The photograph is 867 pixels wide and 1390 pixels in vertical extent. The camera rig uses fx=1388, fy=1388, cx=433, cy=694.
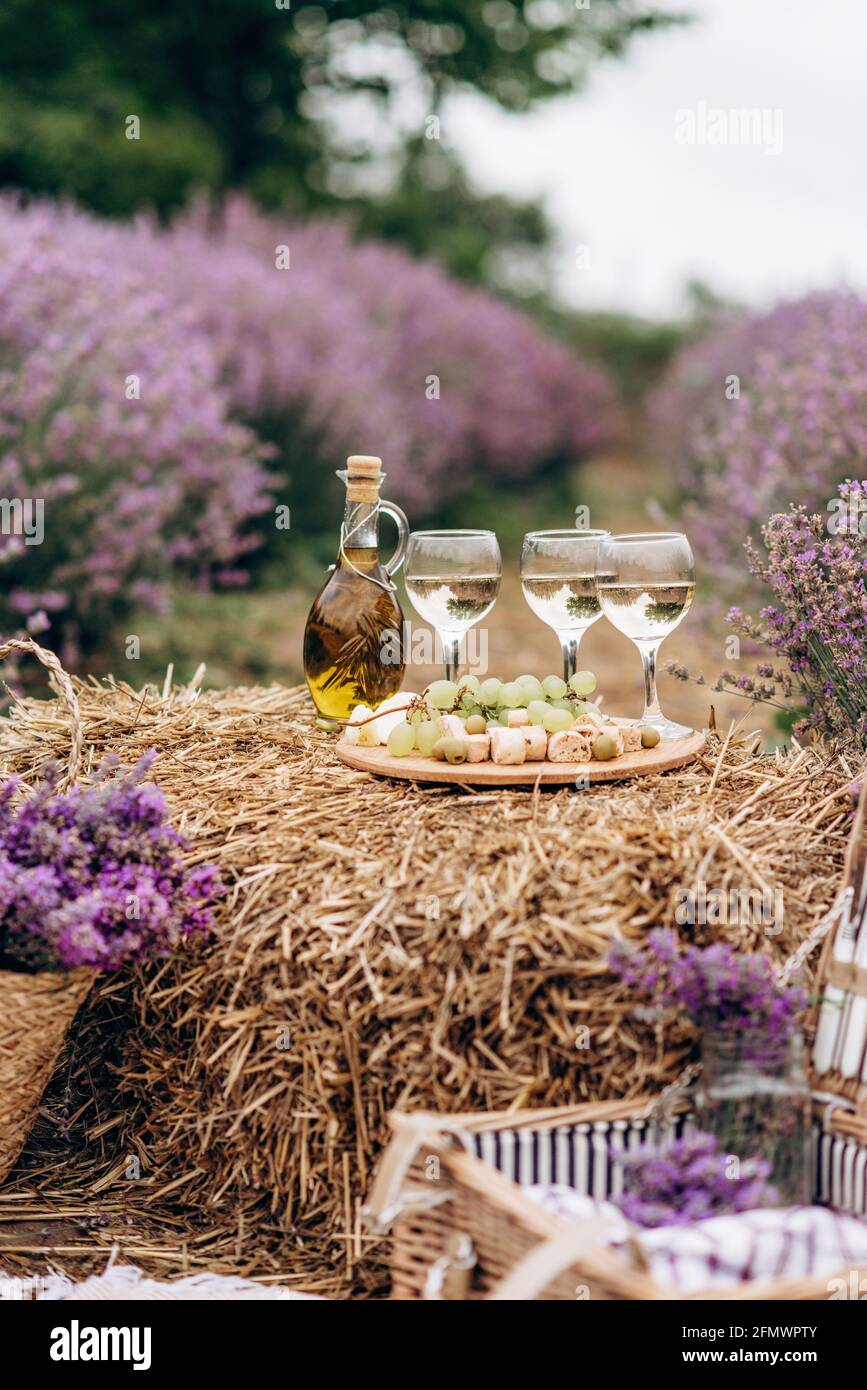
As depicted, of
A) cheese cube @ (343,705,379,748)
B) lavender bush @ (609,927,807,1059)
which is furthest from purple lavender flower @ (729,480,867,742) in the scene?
lavender bush @ (609,927,807,1059)

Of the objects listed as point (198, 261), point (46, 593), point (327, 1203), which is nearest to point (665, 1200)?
point (327, 1203)

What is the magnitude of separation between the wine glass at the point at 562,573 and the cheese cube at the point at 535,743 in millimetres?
275

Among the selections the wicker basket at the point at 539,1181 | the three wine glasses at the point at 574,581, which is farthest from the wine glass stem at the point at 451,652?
the wicker basket at the point at 539,1181

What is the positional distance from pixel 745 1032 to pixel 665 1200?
24 cm

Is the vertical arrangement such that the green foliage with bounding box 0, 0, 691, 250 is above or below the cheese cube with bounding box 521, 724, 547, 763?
above

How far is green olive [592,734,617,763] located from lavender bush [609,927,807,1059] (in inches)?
22.6

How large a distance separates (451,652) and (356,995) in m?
0.95

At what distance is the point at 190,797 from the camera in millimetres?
2557

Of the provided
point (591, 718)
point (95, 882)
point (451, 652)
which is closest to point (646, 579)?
point (591, 718)

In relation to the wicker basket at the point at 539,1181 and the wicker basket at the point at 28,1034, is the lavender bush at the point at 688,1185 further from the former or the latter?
the wicker basket at the point at 28,1034

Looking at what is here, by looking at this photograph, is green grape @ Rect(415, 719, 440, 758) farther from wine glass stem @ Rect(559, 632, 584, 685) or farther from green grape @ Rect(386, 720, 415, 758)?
wine glass stem @ Rect(559, 632, 584, 685)

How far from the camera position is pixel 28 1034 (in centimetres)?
212

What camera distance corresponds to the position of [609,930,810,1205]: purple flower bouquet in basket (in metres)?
1.86

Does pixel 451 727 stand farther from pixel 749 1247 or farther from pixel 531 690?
pixel 749 1247
